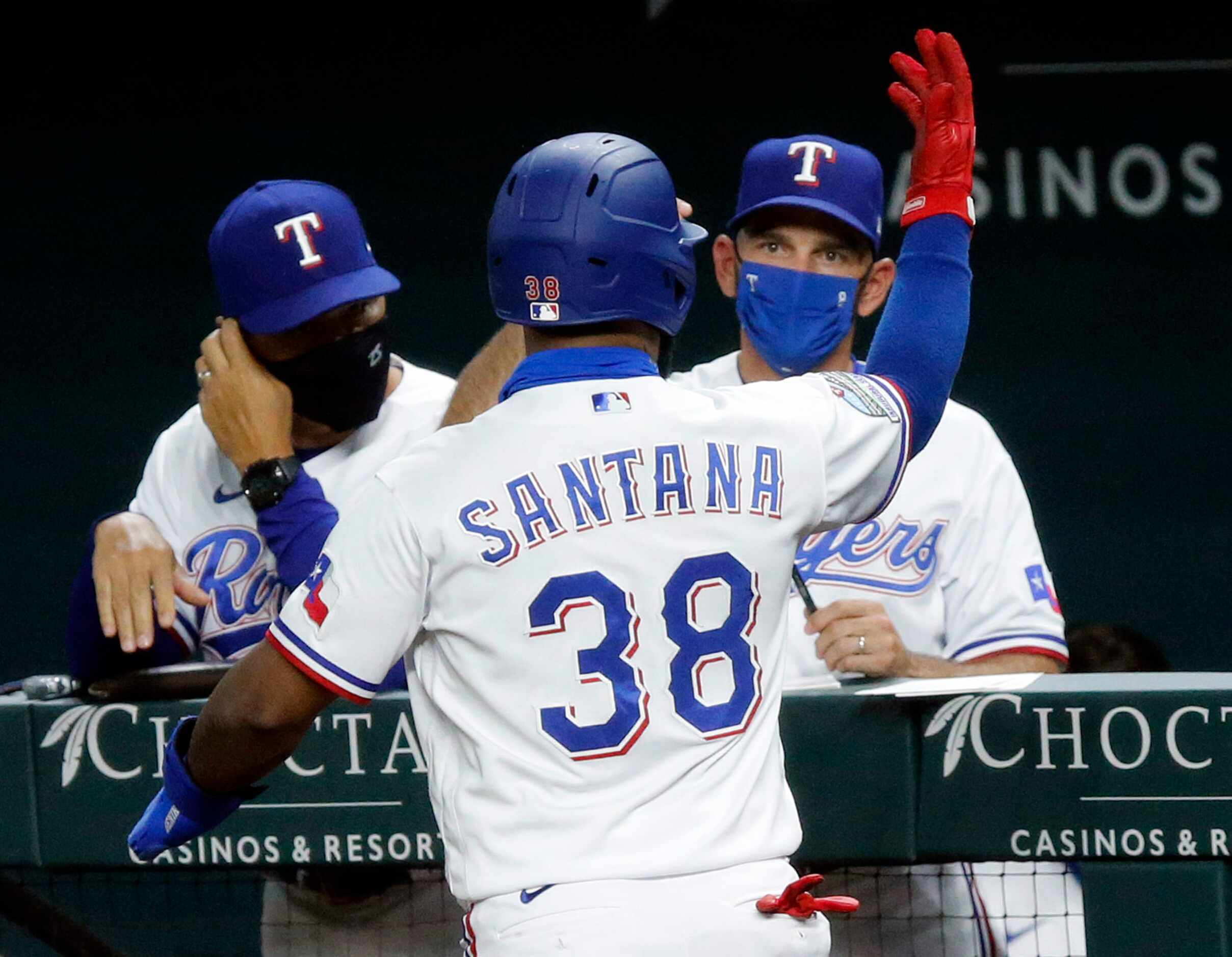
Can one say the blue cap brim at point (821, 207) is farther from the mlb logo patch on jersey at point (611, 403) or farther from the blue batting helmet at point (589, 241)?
→ the mlb logo patch on jersey at point (611, 403)

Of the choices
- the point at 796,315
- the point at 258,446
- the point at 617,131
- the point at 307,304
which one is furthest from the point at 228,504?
the point at 617,131

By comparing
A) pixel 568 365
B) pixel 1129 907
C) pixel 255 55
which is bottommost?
pixel 1129 907

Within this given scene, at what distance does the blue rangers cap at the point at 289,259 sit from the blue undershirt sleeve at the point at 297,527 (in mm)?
264

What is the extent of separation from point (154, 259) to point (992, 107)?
209 centimetres

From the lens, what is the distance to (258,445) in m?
2.64

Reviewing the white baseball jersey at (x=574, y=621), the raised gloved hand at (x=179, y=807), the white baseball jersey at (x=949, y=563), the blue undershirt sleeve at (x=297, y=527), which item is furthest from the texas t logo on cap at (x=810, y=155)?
the raised gloved hand at (x=179, y=807)

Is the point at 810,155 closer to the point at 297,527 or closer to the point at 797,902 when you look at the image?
the point at 297,527

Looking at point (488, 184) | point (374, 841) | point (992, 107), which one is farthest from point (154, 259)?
point (374, 841)

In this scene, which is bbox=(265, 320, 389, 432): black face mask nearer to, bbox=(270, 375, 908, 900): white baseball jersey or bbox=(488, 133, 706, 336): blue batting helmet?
bbox=(488, 133, 706, 336): blue batting helmet

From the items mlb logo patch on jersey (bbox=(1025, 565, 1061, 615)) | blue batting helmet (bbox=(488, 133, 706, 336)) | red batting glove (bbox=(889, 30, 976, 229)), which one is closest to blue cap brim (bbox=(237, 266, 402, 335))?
Answer: blue batting helmet (bbox=(488, 133, 706, 336))

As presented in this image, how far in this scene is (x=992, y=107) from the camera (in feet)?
15.0

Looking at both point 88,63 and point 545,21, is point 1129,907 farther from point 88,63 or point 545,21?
point 88,63

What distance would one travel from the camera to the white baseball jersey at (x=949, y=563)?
289 centimetres

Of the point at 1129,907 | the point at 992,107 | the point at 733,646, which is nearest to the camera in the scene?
the point at 733,646
